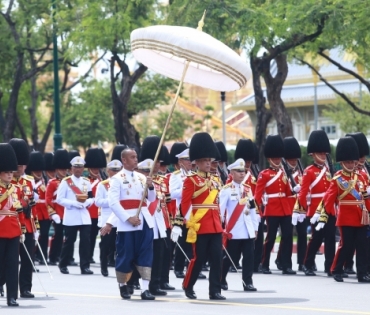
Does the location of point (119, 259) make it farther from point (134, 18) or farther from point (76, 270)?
point (134, 18)

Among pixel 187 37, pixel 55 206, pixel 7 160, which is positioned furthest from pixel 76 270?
pixel 187 37

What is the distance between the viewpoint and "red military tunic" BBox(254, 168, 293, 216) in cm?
2000

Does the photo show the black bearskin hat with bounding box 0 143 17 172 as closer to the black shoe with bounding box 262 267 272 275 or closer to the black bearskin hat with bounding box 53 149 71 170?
the black shoe with bounding box 262 267 272 275

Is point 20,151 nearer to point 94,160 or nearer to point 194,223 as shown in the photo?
point 194,223

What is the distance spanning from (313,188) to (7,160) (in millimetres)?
5879

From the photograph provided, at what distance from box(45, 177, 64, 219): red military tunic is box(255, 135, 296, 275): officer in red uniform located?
3.61m

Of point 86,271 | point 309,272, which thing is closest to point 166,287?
point 309,272

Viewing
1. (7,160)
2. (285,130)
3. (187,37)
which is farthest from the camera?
(285,130)

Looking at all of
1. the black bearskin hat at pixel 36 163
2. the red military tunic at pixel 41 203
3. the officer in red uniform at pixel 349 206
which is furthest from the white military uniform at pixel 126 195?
the black bearskin hat at pixel 36 163

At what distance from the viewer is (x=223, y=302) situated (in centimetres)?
1502

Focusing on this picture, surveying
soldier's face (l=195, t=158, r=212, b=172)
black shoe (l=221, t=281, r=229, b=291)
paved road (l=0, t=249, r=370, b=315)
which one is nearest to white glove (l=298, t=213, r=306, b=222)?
paved road (l=0, t=249, r=370, b=315)

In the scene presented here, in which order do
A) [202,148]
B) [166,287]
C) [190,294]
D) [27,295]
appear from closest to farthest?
[202,148] → [190,294] → [27,295] → [166,287]

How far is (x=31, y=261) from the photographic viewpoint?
16.3 m

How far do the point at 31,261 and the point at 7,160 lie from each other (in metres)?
1.65
